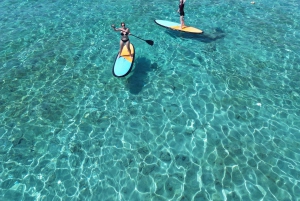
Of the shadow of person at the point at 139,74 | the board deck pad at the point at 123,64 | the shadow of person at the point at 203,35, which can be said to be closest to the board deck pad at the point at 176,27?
the shadow of person at the point at 203,35

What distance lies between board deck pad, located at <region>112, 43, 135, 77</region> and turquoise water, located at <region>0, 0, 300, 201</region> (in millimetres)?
1017

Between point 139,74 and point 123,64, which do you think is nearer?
point 123,64

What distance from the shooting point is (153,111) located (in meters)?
14.2

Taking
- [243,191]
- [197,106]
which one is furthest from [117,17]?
[243,191]

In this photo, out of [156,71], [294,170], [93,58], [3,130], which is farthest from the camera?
[93,58]

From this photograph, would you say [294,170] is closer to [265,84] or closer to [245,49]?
[265,84]

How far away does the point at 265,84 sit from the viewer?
1565 cm

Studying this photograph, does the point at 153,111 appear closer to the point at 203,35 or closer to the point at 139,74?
the point at 139,74

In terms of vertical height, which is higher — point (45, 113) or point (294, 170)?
point (45, 113)

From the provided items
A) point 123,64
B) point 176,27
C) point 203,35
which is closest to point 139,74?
point 123,64

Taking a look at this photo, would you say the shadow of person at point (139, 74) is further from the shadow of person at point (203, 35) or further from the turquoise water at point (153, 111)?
the shadow of person at point (203, 35)

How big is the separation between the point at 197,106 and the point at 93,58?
8.29 metres

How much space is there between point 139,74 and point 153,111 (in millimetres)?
3350

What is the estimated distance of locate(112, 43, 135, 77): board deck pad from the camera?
49.4 ft
